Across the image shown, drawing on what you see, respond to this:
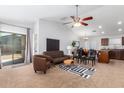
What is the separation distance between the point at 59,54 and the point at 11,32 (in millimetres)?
3282

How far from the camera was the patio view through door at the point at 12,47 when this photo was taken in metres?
5.61

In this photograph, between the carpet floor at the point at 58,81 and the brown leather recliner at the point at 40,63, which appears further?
the brown leather recliner at the point at 40,63

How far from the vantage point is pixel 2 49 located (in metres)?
5.55

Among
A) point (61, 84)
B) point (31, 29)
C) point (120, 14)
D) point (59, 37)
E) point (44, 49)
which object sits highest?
point (120, 14)

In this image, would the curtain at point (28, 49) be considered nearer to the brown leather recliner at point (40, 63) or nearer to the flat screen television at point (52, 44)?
the flat screen television at point (52, 44)

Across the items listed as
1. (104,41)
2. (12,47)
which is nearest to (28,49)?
(12,47)

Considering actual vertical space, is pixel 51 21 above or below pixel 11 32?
above

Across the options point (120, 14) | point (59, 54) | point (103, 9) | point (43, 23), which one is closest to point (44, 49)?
point (59, 54)

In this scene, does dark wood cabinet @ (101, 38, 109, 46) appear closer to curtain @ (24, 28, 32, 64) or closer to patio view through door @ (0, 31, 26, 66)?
curtain @ (24, 28, 32, 64)

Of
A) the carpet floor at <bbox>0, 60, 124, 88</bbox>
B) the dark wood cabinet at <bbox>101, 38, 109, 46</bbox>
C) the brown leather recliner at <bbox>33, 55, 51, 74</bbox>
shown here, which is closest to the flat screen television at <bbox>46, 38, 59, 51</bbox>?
the brown leather recliner at <bbox>33, 55, 51, 74</bbox>

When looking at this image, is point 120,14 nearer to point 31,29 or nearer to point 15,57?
point 31,29

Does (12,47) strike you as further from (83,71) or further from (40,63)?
(83,71)

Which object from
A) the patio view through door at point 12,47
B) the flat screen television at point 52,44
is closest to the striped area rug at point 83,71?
the flat screen television at point 52,44

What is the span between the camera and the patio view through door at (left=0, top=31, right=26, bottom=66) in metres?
5.61
